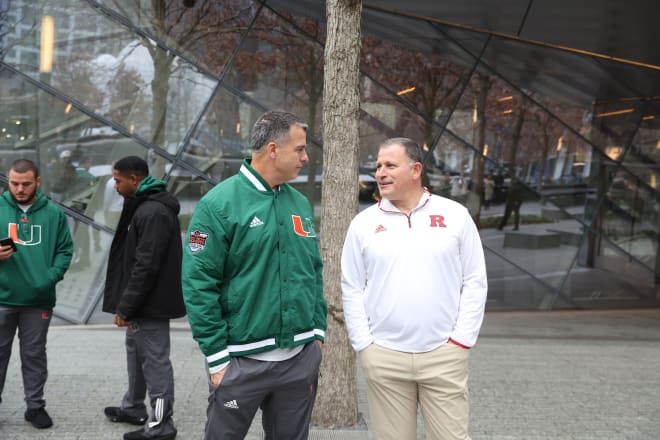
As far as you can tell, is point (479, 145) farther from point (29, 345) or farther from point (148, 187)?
point (29, 345)

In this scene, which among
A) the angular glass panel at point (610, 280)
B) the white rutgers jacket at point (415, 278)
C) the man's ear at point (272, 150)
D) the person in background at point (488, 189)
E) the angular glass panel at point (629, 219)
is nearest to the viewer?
the man's ear at point (272, 150)

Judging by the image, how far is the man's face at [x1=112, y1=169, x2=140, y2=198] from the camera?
518 centimetres

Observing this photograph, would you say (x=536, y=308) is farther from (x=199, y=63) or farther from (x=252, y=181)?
(x=252, y=181)

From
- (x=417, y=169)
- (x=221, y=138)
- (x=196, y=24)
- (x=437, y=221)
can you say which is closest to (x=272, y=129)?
(x=417, y=169)

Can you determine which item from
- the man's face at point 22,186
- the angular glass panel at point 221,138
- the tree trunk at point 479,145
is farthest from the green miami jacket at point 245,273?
the tree trunk at point 479,145

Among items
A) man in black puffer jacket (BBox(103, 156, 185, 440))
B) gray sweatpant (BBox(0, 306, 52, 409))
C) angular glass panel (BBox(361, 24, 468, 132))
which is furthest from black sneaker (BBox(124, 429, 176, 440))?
angular glass panel (BBox(361, 24, 468, 132))

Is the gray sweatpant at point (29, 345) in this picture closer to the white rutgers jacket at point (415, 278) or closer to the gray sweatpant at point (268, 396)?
the gray sweatpant at point (268, 396)

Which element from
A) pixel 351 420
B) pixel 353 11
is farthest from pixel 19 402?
pixel 353 11

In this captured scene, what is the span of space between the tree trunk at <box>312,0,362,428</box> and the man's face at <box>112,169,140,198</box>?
1347 mm

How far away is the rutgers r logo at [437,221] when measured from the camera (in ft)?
12.0

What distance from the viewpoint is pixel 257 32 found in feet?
34.4

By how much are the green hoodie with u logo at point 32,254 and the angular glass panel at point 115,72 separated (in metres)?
4.90

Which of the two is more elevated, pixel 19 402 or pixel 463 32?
pixel 463 32

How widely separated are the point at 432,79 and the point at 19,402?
774 centimetres
